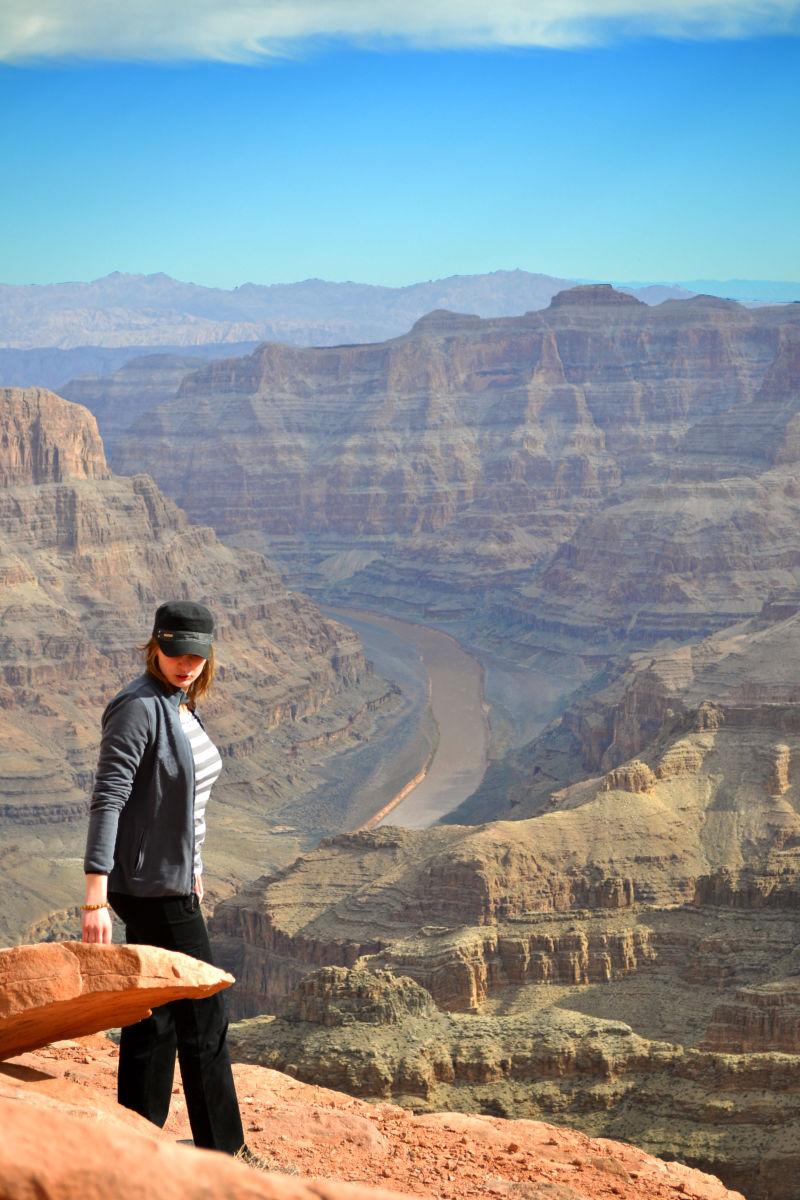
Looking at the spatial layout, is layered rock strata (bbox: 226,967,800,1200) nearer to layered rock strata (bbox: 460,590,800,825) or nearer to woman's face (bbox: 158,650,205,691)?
layered rock strata (bbox: 460,590,800,825)

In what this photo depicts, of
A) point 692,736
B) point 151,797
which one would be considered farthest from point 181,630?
point 692,736

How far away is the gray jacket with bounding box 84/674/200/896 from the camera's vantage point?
14.4 meters

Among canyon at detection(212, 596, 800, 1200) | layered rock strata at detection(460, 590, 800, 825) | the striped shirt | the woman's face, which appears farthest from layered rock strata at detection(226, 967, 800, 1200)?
the woman's face

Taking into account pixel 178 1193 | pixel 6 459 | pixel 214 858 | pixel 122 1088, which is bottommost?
pixel 214 858

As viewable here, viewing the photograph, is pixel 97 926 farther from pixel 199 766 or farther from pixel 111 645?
pixel 111 645

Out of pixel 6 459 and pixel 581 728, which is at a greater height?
pixel 6 459

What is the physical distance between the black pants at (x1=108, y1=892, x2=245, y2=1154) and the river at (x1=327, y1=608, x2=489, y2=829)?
291ft

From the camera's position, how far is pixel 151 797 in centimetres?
1455

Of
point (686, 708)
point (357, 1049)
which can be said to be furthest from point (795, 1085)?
point (686, 708)

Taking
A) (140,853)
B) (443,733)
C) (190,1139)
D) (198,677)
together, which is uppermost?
(198,677)

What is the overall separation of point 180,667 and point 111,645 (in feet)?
448

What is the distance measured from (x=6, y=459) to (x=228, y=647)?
26627 millimetres

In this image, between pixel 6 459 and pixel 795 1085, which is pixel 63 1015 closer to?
pixel 795 1085

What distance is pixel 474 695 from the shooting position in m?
164
